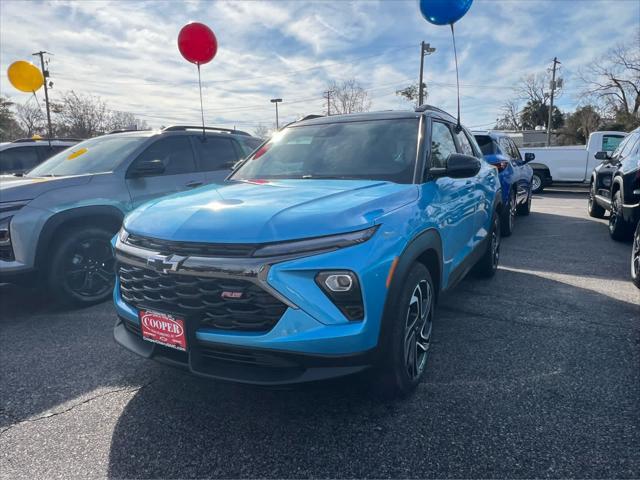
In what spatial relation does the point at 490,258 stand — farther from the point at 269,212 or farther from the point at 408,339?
the point at 269,212

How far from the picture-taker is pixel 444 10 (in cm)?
496

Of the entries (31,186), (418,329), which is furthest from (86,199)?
(418,329)

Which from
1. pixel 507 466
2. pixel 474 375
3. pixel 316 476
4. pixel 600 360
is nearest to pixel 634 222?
pixel 600 360

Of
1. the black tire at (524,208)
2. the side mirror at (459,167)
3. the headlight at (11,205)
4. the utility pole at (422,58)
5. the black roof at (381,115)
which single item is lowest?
the black tire at (524,208)

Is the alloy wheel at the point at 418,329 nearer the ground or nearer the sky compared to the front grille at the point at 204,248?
nearer the ground

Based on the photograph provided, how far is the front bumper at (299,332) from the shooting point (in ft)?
6.46

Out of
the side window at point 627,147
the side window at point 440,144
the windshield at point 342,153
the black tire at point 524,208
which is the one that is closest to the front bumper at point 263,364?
the windshield at point 342,153

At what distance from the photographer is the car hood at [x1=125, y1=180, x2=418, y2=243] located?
6.71 feet

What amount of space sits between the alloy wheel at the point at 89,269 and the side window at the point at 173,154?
1.12m

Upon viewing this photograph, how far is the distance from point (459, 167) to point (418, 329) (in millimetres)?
1093

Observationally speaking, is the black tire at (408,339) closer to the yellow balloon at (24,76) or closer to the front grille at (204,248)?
the front grille at (204,248)

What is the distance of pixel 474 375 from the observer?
2848 mm

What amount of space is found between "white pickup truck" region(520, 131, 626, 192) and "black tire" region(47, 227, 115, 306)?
47.0ft

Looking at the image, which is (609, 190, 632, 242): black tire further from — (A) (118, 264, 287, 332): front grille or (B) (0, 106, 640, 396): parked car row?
(A) (118, 264, 287, 332): front grille
